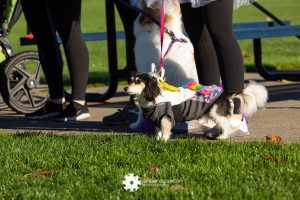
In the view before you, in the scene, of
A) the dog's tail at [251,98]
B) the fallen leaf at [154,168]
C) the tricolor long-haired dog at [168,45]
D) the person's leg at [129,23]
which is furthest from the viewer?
the person's leg at [129,23]

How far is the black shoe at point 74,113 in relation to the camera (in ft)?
25.7

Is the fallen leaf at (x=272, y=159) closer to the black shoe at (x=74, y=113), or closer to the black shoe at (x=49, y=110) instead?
the black shoe at (x=74, y=113)

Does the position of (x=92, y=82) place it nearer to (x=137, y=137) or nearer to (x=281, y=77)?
(x=281, y=77)

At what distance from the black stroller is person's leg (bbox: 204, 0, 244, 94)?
281cm

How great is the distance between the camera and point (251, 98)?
6.59m

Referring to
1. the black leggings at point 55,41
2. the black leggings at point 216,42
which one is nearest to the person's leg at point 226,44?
the black leggings at point 216,42

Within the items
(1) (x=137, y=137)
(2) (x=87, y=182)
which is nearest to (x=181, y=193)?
(2) (x=87, y=182)

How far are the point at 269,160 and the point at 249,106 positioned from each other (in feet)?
4.44

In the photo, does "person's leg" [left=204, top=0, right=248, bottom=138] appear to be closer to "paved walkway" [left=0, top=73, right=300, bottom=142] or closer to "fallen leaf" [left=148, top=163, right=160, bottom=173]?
"paved walkway" [left=0, top=73, right=300, bottom=142]

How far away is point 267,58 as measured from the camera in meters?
14.2

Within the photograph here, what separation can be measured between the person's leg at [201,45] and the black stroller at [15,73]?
2362 mm

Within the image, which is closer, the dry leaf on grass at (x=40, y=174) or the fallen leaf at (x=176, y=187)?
the fallen leaf at (x=176, y=187)

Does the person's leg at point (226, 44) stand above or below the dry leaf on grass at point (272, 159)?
above

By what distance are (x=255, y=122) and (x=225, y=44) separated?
1244 mm
